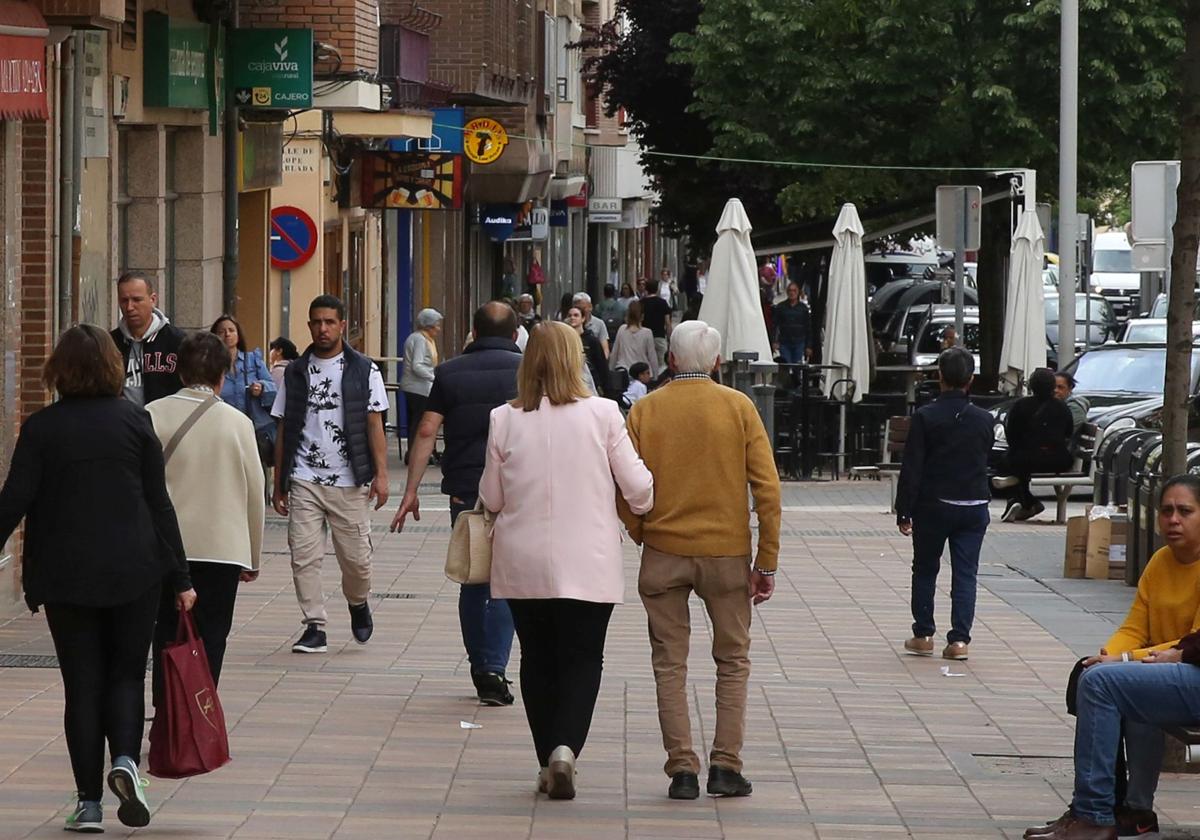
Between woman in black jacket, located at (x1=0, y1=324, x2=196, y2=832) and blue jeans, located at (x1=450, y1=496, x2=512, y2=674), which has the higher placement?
woman in black jacket, located at (x1=0, y1=324, x2=196, y2=832)

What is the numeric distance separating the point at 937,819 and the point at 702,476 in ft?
4.47

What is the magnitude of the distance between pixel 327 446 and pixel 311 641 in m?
0.96

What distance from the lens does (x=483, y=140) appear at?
3544cm

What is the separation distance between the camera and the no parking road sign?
23484 millimetres

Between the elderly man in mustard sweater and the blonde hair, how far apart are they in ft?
0.90

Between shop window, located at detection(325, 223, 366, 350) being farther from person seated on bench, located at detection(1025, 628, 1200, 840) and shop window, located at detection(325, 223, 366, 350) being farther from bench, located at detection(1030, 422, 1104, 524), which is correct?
person seated on bench, located at detection(1025, 628, 1200, 840)

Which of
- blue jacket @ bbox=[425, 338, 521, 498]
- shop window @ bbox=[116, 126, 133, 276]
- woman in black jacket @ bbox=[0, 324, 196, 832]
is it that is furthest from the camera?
shop window @ bbox=[116, 126, 133, 276]

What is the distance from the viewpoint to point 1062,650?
12430 mm

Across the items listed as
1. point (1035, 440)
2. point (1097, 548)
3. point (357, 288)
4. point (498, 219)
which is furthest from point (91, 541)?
point (498, 219)

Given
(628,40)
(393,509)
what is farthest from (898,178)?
(393,509)

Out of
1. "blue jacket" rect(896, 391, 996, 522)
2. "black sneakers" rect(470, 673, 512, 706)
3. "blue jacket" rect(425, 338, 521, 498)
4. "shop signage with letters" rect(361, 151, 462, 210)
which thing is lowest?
"black sneakers" rect(470, 673, 512, 706)

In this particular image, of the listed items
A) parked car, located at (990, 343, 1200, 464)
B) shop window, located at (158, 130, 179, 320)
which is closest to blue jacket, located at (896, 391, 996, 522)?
shop window, located at (158, 130, 179, 320)

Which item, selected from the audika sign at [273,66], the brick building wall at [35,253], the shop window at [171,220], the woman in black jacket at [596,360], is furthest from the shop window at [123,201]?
the woman in black jacket at [596,360]

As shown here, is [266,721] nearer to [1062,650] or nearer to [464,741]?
[464,741]
